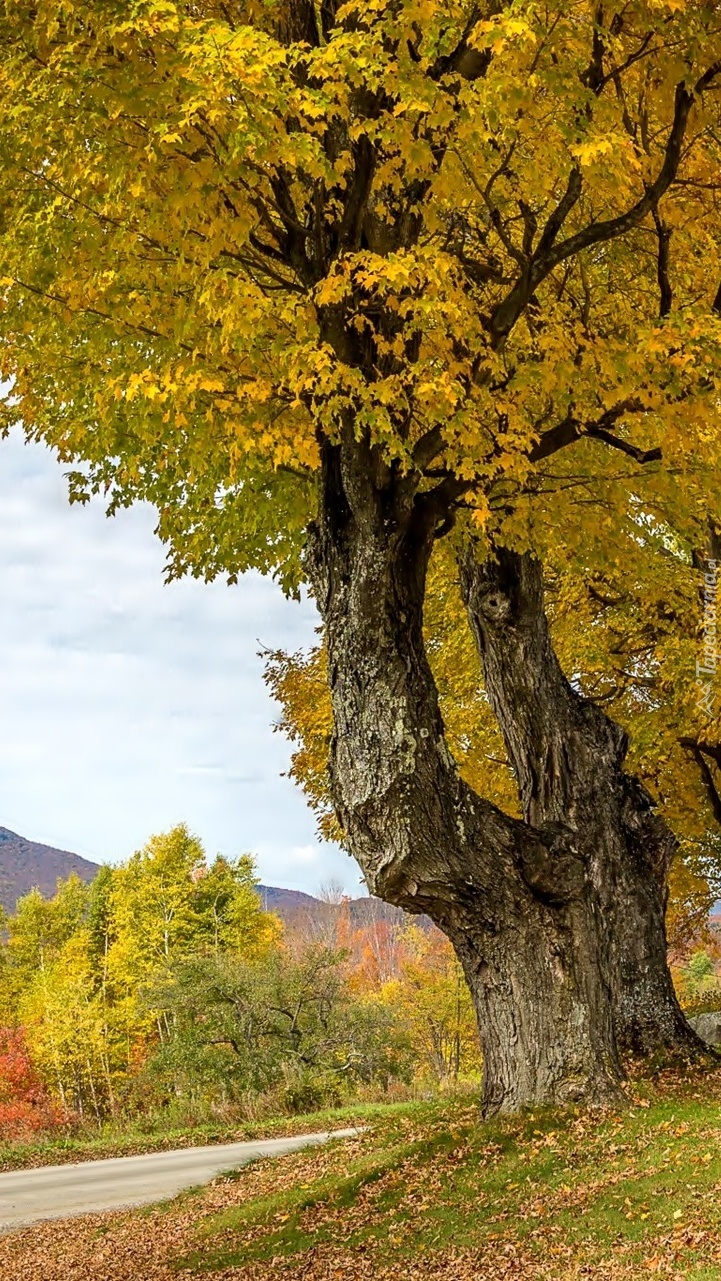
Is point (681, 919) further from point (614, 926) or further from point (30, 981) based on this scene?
point (30, 981)

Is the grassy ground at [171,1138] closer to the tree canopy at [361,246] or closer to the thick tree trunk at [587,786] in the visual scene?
the thick tree trunk at [587,786]

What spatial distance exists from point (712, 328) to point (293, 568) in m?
4.86

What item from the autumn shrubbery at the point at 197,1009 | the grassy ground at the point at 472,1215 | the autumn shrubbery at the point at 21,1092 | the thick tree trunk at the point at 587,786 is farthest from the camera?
the autumn shrubbery at the point at 21,1092

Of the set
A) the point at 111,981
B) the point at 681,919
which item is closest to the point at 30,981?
the point at 111,981

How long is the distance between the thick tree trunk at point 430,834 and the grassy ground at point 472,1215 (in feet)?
1.85

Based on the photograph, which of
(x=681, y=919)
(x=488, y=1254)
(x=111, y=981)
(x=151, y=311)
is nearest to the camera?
(x=488, y=1254)

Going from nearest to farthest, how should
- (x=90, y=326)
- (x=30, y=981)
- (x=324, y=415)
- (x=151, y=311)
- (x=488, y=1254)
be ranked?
(x=488, y=1254) < (x=324, y=415) < (x=151, y=311) < (x=90, y=326) < (x=30, y=981)

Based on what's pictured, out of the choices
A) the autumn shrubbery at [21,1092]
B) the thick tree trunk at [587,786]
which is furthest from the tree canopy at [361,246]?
the autumn shrubbery at [21,1092]

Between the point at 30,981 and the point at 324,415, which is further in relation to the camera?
the point at 30,981

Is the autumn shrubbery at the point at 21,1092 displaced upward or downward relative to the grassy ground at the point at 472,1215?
downward

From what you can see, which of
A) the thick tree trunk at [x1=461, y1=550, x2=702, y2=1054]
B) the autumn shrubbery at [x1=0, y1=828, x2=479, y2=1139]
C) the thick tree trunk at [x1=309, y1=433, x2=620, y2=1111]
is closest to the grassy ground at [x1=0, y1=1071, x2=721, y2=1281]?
the thick tree trunk at [x1=309, y1=433, x2=620, y2=1111]

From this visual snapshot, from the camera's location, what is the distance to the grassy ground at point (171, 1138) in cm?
1559

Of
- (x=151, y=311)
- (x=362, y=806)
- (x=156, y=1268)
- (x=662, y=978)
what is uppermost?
(x=151, y=311)

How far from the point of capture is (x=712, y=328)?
252 inches
